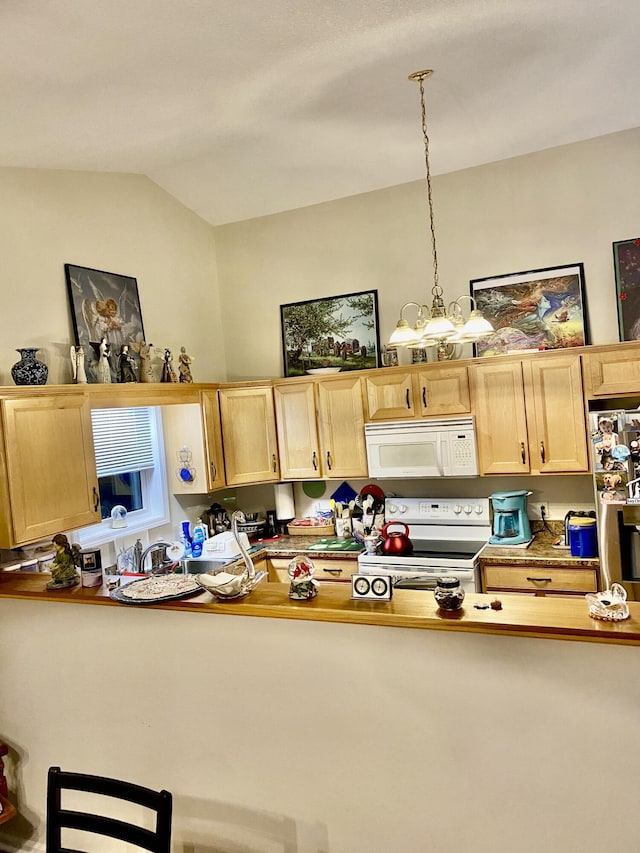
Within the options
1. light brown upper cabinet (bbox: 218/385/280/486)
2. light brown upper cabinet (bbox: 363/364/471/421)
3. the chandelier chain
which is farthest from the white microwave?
the chandelier chain

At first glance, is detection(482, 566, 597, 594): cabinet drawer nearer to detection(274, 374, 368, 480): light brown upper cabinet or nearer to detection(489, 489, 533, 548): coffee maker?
detection(489, 489, 533, 548): coffee maker

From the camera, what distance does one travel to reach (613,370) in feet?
12.8

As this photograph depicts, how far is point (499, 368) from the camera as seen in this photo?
4.17 meters

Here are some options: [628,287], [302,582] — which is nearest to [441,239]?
[628,287]

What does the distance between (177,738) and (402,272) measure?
3.40 metres

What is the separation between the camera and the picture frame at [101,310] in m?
3.96

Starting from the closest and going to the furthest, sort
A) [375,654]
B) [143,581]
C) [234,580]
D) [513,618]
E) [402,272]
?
[513,618] → [375,654] → [234,580] → [143,581] → [402,272]

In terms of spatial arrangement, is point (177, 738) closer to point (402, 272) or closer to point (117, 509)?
point (117, 509)

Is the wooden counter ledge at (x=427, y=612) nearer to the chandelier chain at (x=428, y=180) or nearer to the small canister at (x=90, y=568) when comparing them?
the small canister at (x=90, y=568)

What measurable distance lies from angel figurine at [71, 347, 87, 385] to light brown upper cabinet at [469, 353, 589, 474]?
2.39 m

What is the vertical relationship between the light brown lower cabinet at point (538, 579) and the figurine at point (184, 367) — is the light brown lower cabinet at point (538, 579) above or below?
below

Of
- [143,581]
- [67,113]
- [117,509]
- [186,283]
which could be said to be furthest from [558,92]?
[117,509]

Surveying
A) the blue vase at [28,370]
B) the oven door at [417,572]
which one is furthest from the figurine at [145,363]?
the oven door at [417,572]

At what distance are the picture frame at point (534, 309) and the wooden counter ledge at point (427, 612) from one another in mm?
2449
